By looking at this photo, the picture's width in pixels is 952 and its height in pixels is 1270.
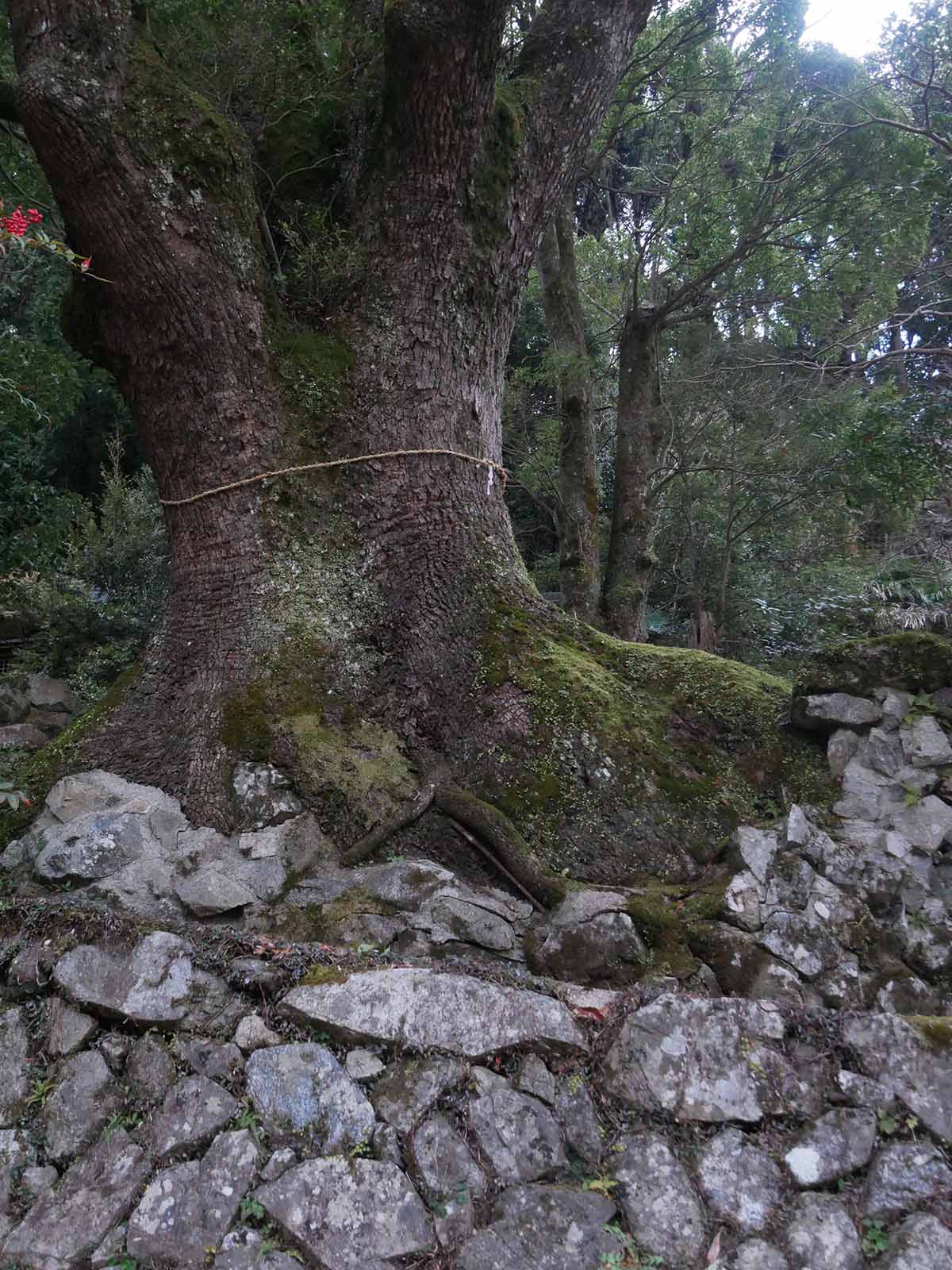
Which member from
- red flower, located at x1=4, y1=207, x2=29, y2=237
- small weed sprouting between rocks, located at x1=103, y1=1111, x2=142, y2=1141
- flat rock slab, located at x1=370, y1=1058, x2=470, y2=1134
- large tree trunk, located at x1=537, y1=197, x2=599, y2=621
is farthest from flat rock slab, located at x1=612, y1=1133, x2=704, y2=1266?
large tree trunk, located at x1=537, y1=197, x2=599, y2=621

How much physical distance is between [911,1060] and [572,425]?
23.1 ft

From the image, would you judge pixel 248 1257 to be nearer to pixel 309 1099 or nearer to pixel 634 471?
pixel 309 1099

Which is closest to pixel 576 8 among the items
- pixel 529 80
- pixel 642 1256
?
pixel 529 80

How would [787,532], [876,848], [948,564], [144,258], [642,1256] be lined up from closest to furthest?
[642,1256]
[876,848]
[144,258]
[948,564]
[787,532]

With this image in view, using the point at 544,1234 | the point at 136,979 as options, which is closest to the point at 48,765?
the point at 136,979

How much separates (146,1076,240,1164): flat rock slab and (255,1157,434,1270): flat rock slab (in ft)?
0.72

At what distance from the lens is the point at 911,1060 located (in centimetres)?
211

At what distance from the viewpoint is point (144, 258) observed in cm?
367

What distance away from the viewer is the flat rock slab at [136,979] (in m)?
2.34

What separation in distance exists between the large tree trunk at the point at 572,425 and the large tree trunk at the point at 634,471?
8.8 inches

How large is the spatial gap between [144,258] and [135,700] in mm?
1991

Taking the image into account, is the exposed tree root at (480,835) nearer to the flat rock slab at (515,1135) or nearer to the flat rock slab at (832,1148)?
the flat rock slab at (515,1135)

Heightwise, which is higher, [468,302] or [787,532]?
[468,302]

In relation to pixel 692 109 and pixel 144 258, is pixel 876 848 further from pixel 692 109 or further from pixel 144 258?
pixel 692 109
